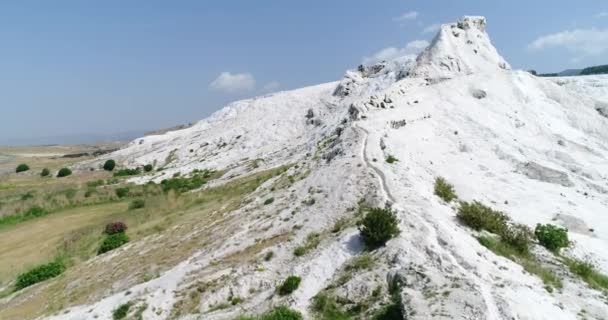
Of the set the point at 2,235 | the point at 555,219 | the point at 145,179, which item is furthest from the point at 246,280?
the point at 145,179

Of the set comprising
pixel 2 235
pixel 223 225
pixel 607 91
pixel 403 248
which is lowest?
pixel 2 235

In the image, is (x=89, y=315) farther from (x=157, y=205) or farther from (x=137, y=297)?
(x=157, y=205)

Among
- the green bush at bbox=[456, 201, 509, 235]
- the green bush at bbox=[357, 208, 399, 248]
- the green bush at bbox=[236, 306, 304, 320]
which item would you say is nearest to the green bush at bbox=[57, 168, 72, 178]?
the green bush at bbox=[236, 306, 304, 320]

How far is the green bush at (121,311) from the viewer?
18.0 meters

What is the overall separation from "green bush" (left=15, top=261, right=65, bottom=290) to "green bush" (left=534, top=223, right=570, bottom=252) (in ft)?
98.6

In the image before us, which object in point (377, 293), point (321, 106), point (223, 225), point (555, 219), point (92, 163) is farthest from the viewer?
point (92, 163)

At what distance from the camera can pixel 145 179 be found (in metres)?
63.1

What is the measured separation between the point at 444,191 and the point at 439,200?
102cm

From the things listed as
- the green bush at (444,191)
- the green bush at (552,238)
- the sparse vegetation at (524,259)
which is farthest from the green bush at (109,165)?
the green bush at (552,238)

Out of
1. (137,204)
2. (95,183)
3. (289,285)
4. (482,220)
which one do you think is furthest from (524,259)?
(95,183)

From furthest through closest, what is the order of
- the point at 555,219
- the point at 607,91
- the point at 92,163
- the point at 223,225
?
the point at 92,163 < the point at 607,91 < the point at 223,225 < the point at 555,219

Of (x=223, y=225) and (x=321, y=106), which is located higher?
(x=321, y=106)

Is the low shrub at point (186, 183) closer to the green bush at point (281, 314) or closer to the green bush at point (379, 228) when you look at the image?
the green bush at point (379, 228)

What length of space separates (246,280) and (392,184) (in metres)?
9.07
